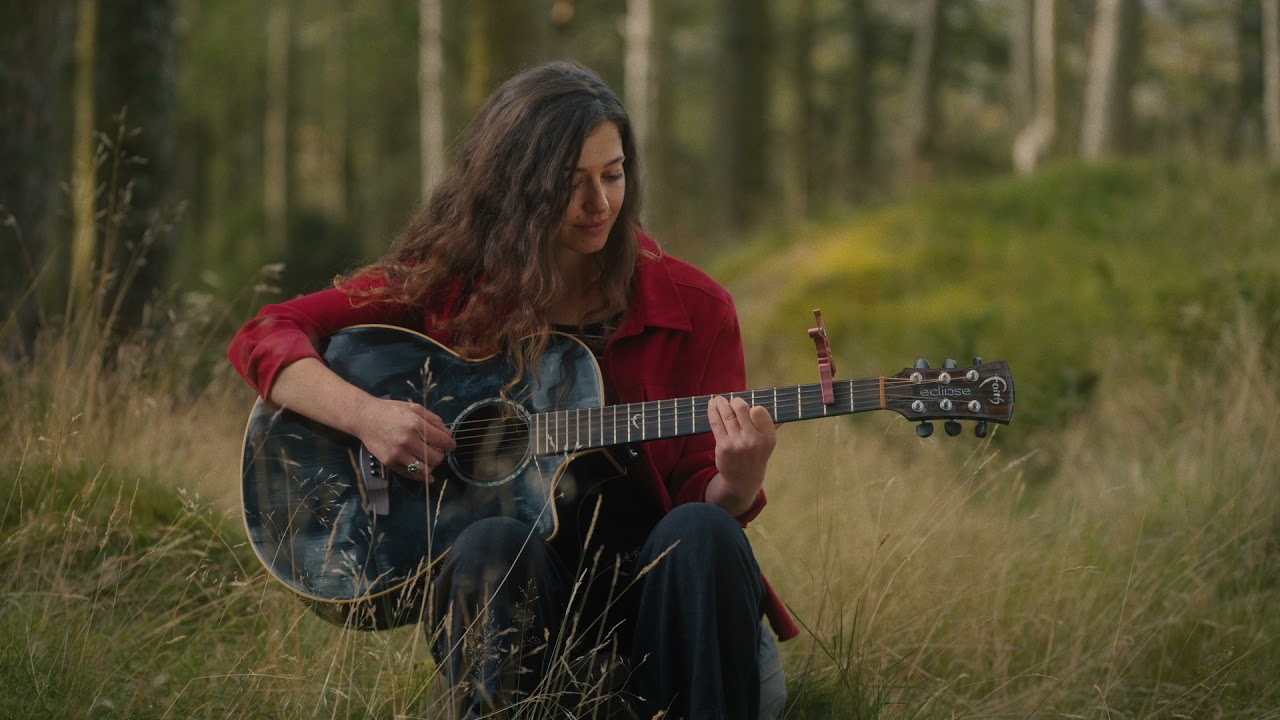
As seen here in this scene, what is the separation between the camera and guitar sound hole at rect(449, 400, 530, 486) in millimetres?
2871

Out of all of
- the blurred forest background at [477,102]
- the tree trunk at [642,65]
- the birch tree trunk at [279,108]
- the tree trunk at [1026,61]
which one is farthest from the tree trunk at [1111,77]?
the birch tree trunk at [279,108]

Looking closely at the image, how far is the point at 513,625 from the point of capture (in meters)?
2.56

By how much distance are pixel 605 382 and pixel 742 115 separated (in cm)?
1028

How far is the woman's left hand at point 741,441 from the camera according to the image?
2.60 m

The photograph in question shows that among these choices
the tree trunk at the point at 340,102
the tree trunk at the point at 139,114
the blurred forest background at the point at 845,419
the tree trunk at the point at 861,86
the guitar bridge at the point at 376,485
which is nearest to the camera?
the guitar bridge at the point at 376,485

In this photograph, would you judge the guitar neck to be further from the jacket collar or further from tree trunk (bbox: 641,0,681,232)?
tree trunk (bbox: 641,0,681,232)

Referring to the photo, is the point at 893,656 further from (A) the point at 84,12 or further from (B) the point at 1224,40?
(B) the point at 1224,40

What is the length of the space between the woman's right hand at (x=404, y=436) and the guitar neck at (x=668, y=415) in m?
0.21

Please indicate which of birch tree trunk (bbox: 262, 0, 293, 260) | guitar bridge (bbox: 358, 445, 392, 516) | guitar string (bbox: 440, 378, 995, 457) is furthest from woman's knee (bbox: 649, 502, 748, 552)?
birch tree trunk (bbox: 262, 0, 293, 260)

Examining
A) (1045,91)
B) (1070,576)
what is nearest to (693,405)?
(1070,576)

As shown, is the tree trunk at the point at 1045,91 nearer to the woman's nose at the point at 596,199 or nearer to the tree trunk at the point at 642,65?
the tree trunk at the point at 642,65

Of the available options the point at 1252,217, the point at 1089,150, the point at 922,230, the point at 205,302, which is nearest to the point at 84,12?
the point at 205,302

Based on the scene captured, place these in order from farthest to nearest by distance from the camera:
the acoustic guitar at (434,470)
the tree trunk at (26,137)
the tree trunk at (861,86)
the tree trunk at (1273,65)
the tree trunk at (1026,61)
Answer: the tree trunk at (861,86) → the tree trunk at (1273,65) → the tree trunk at (1026,61) → the tree trunk at (26,137) → the acoustic guitar at (434,470)

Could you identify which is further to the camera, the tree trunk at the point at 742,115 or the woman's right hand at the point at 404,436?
the tree trunk at the point at 742,115
